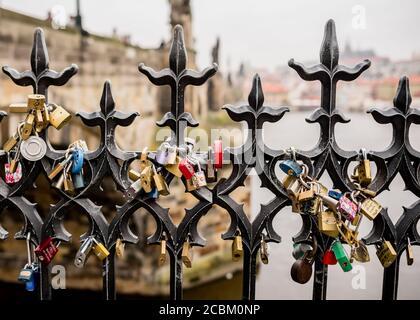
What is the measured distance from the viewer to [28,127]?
159cm

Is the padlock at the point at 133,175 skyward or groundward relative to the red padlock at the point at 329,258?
skyward

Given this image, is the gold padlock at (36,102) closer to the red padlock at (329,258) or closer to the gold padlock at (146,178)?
the gold padlock at (146,178)

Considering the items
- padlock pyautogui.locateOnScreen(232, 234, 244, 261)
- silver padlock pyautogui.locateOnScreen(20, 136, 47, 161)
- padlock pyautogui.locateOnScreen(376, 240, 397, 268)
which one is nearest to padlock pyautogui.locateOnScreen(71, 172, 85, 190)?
silver padlock pyautogui.locateOnScreen(20, 136, 47, 161)

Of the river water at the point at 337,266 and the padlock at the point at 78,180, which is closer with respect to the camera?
the padlock at the point at 78,180

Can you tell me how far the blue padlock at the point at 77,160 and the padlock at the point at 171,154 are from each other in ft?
A: 0.91

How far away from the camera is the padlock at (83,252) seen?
5.32ft

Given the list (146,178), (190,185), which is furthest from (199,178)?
(146,178)

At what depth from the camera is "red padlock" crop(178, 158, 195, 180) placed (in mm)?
1555

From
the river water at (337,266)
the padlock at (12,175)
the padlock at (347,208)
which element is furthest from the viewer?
the river water at (337,266)

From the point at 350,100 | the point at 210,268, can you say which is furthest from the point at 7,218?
the point at 350,100

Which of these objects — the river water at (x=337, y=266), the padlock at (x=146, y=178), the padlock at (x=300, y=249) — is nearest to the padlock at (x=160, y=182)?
the padlock at (x=146, y=178)
